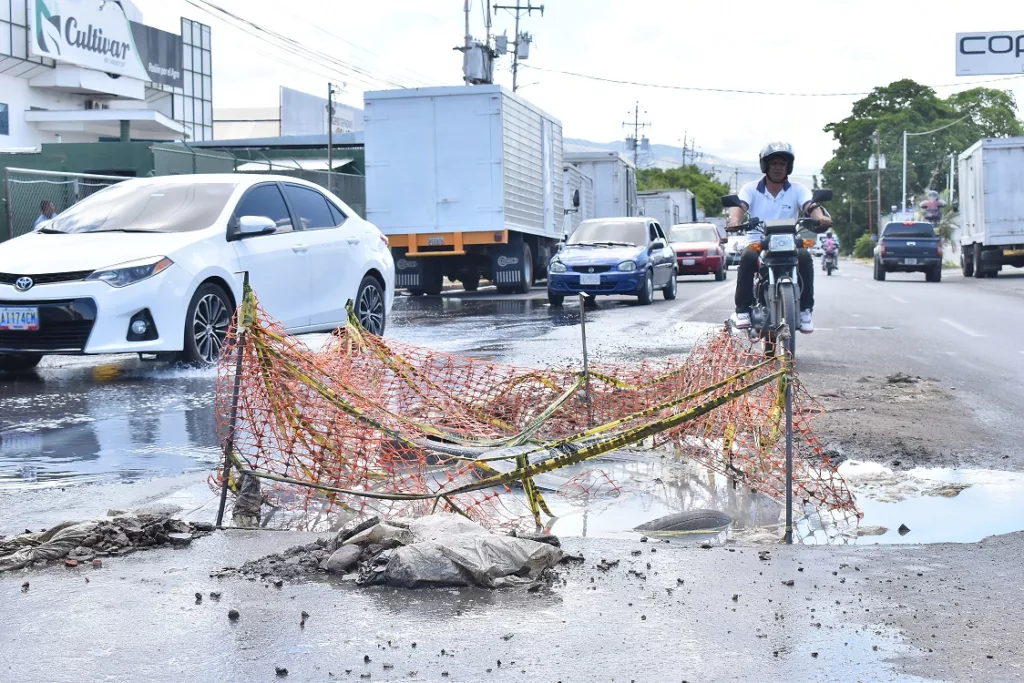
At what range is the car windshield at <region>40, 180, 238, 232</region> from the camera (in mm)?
10648

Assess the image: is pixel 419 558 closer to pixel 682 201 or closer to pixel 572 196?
pixel 572 196

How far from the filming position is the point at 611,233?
22953 millimetres

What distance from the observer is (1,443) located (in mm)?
7051

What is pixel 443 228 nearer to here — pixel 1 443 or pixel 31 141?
pixel 1 443

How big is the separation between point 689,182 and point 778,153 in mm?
120312

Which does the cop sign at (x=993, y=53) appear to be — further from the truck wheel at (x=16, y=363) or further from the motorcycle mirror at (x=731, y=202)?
the truck wheel at (x=16, y=363)

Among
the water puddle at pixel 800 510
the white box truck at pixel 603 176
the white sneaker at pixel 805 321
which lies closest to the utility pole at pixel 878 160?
the white box truck at pixel 603 176

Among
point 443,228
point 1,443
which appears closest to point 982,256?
point 443,228

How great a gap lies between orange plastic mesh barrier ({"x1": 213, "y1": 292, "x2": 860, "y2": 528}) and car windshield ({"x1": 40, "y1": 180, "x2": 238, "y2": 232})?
13.8 feet

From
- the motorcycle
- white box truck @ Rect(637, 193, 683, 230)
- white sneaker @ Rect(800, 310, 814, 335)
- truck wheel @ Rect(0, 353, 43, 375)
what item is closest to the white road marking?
white sneaker @ Rect(800, 310, 814, 335)

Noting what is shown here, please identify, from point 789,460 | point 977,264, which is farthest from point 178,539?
point 977,264

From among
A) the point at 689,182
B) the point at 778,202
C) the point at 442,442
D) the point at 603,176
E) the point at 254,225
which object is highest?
the point at 689,182

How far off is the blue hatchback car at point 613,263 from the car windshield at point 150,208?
31.6 feet

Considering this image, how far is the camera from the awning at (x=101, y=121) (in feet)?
160
